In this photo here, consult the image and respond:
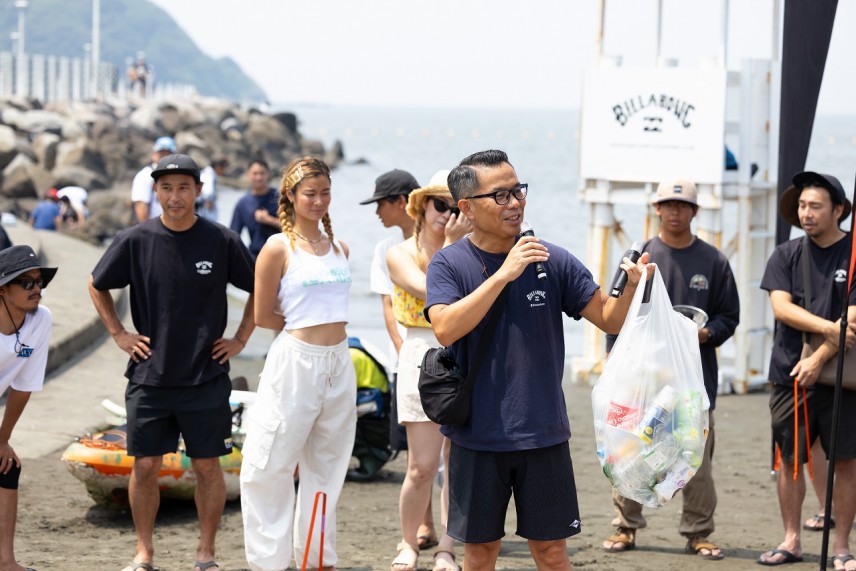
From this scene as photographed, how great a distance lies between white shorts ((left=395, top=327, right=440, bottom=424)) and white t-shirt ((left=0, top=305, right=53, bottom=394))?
1.73 meters

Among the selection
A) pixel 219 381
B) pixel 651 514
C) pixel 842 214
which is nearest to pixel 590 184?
pixel 651 514

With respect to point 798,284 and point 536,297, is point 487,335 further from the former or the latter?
point 798,284

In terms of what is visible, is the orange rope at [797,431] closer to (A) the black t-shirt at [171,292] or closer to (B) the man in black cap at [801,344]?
(B) the man in black cap at [801,344]

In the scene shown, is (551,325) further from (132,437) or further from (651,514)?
(651,514)

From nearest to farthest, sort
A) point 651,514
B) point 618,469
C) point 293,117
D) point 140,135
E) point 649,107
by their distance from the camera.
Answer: point 618,469
point 651,514
point 649,107
point 140,135
point 293,117

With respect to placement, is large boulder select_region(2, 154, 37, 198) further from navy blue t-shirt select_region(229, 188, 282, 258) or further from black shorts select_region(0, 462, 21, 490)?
black shorts select_region(0, 462, 21, 490)

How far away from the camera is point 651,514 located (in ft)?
25.8

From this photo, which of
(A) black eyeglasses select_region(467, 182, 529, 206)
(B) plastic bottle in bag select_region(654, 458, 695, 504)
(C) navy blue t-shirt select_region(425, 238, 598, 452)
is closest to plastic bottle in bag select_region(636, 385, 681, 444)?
(B) plastic bottle in bag select_region(654, 458, 695, 504)

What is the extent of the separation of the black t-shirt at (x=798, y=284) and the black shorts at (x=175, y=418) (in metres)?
2.89

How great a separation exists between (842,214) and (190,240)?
3.28 m

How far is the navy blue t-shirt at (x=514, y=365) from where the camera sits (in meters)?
4.58

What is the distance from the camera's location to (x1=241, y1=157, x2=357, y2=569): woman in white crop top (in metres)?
5.91

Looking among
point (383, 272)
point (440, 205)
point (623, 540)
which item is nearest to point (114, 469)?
point (383, 272)

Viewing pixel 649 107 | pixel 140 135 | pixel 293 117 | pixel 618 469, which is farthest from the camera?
pixel 293 117
